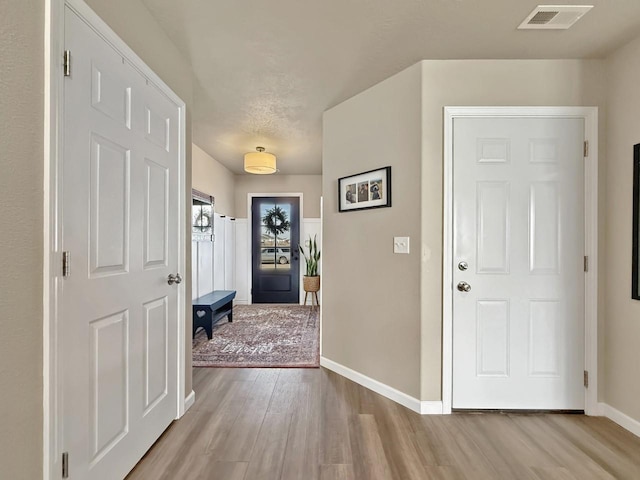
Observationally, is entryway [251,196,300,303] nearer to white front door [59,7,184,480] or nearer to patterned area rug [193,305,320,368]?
patterned area rug [193,305,320,368]

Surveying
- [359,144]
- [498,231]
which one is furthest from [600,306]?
[359,144]

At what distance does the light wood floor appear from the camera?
1595 mm

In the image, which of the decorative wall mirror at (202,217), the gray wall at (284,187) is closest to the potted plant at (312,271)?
the gray wall at (284,187)

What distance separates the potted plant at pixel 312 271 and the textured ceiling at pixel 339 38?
307 centimetres

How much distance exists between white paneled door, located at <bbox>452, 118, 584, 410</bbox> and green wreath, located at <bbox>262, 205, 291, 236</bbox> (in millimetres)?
3940

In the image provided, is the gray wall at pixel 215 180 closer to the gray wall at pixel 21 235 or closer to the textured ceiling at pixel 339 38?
the textured ceiling at pixel 339 38

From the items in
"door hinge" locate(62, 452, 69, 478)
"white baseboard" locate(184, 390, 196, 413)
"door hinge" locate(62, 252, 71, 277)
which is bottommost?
"white baseboard" locate(184, 390, 196, 413)

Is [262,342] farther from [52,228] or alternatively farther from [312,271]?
[52,228]

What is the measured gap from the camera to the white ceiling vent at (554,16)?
1.67 m

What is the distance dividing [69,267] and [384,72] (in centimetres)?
223

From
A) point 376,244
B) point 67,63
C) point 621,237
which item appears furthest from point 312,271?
point 67,63

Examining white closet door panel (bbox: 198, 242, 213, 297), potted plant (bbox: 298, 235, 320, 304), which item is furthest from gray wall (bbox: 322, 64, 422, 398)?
potted plant (bbox: 298, 235, 320, 304)

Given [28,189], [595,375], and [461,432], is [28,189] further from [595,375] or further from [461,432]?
[595,375]

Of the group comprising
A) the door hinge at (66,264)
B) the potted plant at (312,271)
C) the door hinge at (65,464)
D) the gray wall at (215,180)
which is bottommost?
the door hinge at (65,464)
